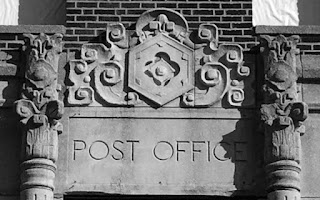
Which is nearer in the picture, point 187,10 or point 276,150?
point 276,150

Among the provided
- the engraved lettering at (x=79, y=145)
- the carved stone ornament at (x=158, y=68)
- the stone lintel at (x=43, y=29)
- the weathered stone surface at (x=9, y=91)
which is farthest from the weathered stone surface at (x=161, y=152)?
the stone lintel at (x=43, y=29)

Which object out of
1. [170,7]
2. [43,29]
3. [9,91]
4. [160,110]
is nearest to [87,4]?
[43,29]

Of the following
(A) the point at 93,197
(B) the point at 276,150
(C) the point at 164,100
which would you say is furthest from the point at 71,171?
(B) the point at 276,150

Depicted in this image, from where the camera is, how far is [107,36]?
14.1 m

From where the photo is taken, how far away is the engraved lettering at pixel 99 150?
13.7 m

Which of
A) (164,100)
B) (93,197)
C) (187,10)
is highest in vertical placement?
(187,10)

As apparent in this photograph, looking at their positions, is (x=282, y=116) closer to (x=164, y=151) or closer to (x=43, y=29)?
(x=164, y=151)

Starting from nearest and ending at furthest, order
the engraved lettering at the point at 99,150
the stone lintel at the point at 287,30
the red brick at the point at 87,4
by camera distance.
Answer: the engraved lettering at the point at 99,150 < the stone lintel at the point at 287,30 < the red brick at the point at 87,4

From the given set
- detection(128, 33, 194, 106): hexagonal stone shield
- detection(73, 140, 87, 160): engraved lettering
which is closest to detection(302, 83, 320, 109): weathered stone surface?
detection(128, 33, 194, 106): hexagonal stone shield

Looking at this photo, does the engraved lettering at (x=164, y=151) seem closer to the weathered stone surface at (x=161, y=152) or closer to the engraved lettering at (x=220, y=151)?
the weathered stone surface at (x=161, y=152)

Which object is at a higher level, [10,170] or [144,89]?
[144,89]

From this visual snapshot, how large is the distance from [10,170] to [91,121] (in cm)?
99

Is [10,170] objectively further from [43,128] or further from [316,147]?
[316,147]

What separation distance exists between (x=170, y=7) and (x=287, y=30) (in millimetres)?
1319
